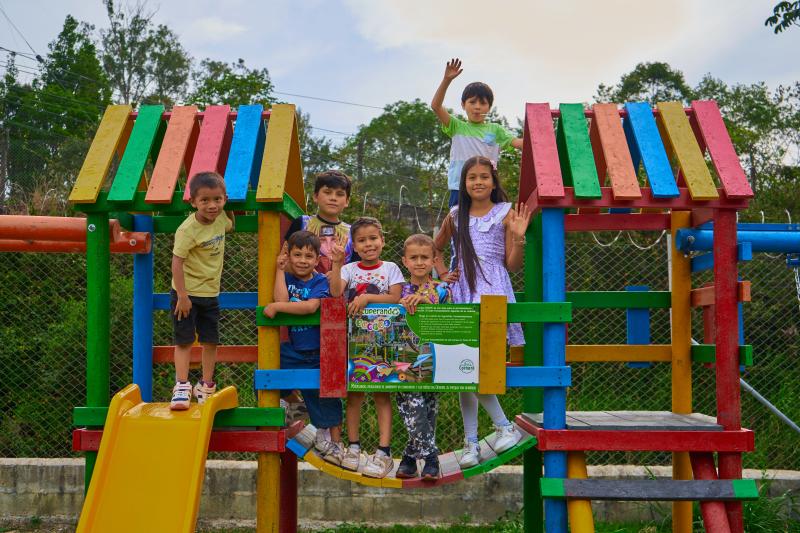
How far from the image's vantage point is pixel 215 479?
6.78 meters

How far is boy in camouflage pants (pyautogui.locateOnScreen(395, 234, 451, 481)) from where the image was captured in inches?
167

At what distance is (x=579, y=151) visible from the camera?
170 inches

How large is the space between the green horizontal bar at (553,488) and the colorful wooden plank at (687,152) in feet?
5.71

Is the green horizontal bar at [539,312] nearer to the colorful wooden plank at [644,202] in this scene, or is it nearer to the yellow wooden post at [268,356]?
the colorful wooden plank at [644,202]

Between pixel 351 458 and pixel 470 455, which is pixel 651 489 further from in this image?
pixel 351 458

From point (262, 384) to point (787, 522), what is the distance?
190 inches

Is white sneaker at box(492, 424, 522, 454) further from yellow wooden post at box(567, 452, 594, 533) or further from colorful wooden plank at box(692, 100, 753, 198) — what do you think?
colorful wooden plank at box(692, 100, 753, 198)

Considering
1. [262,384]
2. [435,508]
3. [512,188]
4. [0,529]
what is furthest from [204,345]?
[512,188]

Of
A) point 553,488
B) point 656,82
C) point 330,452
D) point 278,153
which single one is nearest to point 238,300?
point 278,153

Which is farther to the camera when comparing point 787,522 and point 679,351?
point 787,522

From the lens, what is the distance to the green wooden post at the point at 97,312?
4258 mm

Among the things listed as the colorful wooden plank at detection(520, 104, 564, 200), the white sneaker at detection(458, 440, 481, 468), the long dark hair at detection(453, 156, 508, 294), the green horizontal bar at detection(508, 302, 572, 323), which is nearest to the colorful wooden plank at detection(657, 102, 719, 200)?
the colorful wooden plank at detection(520, 104, 564, 200)

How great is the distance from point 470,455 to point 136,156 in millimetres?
2631

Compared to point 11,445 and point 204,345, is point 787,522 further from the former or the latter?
point 11,445
